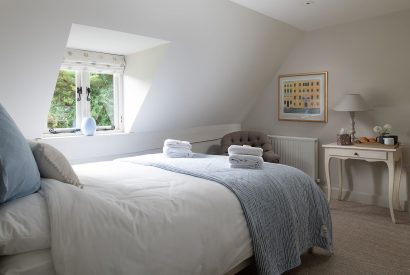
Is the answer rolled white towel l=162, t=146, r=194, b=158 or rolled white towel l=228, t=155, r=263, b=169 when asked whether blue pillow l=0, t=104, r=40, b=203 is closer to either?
rolled white towel l=228, t=155, r=263, b=169

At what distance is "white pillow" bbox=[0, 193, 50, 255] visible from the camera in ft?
3.93

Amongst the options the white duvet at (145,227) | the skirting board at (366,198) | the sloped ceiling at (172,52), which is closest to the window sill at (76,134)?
the sloped ceiling at (172,52)

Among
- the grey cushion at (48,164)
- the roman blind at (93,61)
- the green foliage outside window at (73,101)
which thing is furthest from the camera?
the green foliage outside window at (73,101)

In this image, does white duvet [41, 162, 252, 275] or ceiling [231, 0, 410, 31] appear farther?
ceiling [231, 0, 410, 31]

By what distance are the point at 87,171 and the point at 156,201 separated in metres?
0.93

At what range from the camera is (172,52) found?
332cm

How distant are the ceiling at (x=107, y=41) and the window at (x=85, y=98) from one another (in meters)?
0.20

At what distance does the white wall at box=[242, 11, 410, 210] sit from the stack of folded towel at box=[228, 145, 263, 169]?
7.15 ft

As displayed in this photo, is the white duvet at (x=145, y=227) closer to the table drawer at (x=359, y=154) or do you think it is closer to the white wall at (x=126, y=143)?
the white wall at (x=126, y=143)

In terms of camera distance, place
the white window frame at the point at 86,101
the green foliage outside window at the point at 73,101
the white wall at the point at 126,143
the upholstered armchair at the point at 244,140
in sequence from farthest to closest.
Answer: the upholstered armchair at the point at 244,140 < the white window frame at the point at 86,101 < the green foliage outside window at the point at 73,101 < the white wall at the point at 126,143

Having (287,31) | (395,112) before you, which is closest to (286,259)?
(395,112)

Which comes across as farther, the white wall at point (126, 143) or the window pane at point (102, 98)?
the window pane at point (102, 98)

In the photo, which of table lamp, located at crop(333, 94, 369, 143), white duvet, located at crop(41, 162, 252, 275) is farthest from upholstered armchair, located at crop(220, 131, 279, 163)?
white duvet, located at crop(41, 162, 252, 275)

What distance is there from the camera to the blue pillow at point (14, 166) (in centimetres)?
133
